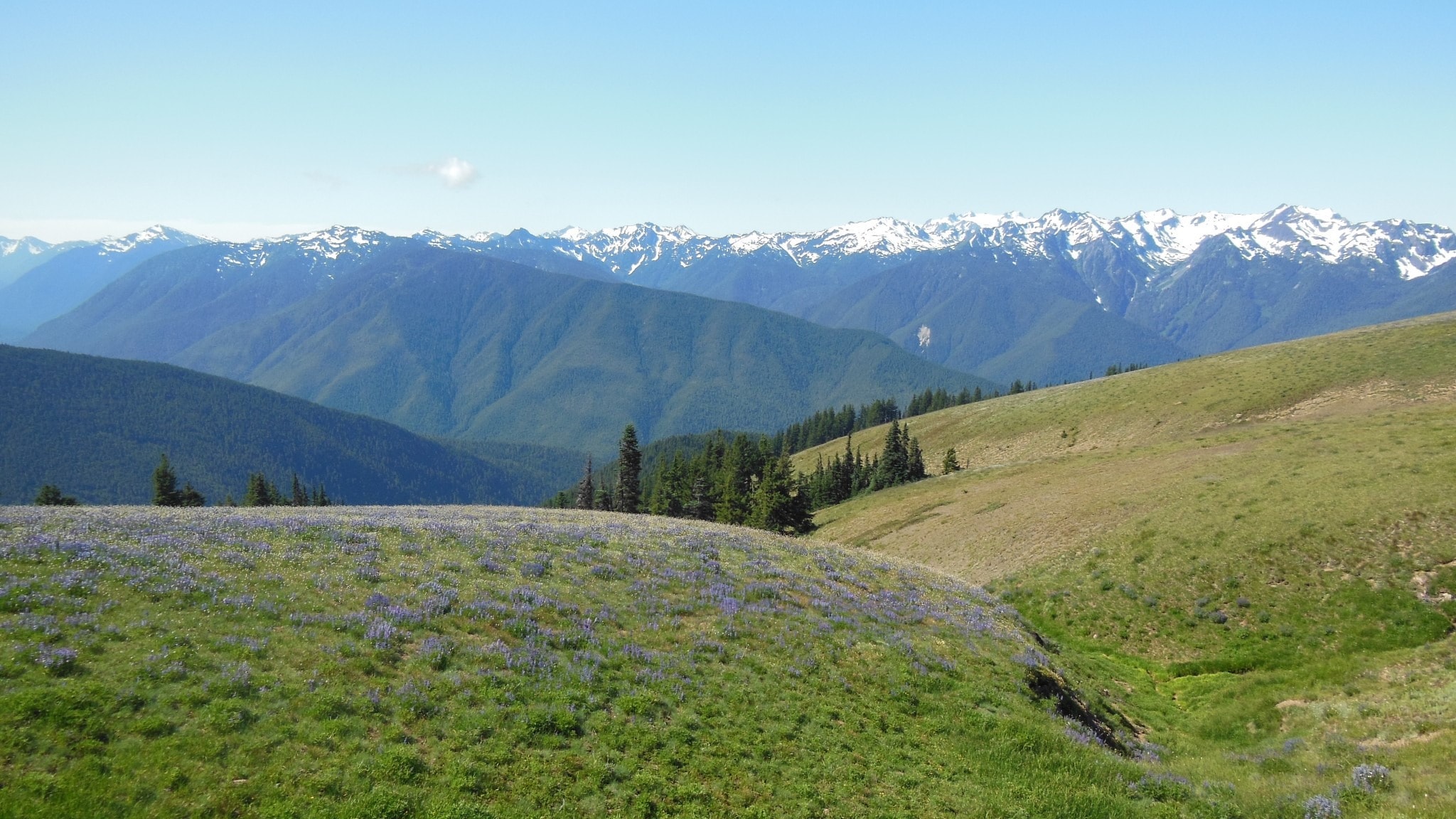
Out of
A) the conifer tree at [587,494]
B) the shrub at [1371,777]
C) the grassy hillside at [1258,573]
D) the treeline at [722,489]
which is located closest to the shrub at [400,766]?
the grassy hillside at [1258,573]

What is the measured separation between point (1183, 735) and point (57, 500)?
116 meters

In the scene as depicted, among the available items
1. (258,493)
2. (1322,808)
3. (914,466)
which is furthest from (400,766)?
(258,493)

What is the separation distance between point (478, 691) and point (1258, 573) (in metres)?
36.3

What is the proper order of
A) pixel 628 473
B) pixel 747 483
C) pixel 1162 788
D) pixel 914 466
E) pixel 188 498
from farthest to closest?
pixel 914 466 < pixel 628 473 < pixel 188 498 < pixel 747 483 < pixel 1162 788

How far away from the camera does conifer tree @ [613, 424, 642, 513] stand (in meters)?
95.6

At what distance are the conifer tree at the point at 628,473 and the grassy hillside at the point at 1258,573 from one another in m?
31.0

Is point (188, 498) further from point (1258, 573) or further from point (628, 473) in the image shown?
point (1258, 573)

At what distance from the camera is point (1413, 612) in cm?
2880

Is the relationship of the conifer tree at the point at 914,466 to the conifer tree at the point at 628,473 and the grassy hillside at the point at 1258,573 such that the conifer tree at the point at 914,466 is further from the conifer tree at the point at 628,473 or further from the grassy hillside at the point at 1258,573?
the conifer tree at the point at 628,473

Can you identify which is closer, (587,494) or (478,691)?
(478,691)

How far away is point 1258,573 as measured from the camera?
113 feet

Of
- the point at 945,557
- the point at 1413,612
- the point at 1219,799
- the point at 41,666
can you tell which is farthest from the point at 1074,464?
the point at 41,666

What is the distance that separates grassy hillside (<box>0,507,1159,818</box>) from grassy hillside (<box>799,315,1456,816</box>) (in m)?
4.28

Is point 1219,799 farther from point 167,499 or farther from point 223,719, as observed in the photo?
point 167,499
